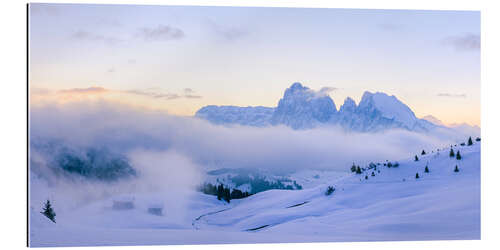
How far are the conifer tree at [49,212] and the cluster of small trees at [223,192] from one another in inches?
86.8

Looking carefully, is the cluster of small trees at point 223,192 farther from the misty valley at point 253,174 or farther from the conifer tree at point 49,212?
the conifer tree at point 49,212

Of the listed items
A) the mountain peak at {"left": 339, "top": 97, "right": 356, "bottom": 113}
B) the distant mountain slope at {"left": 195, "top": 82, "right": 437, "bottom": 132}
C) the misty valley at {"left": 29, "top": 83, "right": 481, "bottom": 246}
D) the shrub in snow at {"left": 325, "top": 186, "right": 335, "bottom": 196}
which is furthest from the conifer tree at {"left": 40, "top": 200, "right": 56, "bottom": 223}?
the mountain peak at {"left": 339, "top": 97, "right": 356, "bottom": 113}

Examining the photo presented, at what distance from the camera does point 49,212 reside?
9117 millimetres

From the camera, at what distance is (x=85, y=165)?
9.30 metres

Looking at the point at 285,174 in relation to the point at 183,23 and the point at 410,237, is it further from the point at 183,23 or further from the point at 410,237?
the point at 183,23

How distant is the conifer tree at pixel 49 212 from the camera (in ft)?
29.9

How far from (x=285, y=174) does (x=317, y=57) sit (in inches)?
74.9

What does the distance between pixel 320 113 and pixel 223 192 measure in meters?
1.97

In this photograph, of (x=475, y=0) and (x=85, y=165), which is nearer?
(x=85, y=165)

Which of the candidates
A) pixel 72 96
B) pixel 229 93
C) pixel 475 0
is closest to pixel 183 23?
pixel 229 93

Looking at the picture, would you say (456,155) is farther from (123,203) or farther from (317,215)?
(123,203)

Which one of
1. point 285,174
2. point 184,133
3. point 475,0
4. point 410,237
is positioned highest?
point 475,0

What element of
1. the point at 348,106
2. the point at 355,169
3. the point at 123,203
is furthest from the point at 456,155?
the point at 123,203
